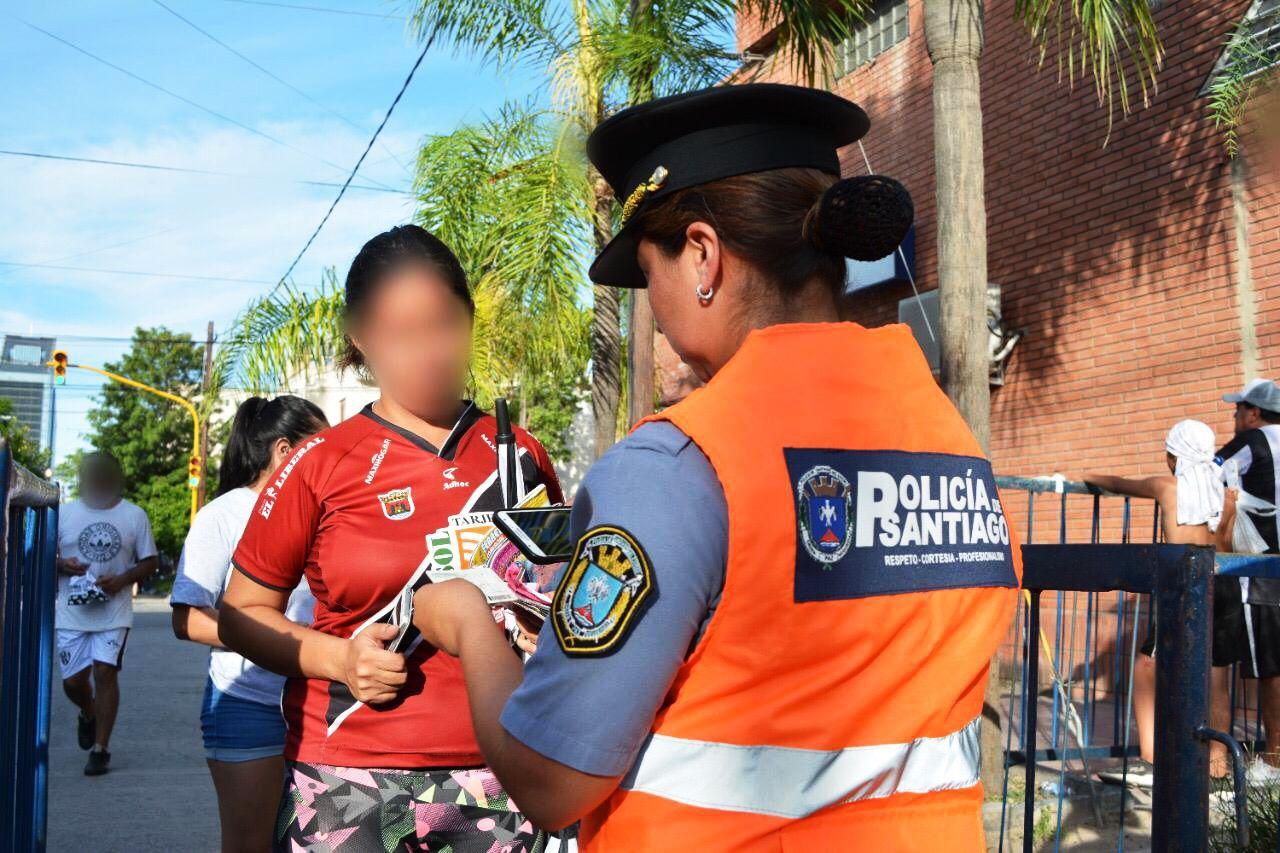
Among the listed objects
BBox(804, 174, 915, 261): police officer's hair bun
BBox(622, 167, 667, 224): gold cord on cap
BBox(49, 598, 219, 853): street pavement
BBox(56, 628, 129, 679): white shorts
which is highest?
BBox(622, 167, 667, 224): gold cord on cap

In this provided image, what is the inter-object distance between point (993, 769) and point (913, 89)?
945 cm

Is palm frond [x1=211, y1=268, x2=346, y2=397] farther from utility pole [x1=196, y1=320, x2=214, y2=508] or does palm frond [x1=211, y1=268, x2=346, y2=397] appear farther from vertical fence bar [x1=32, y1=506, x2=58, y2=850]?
utility pole [x1=196, y1=320, x2=214, y2=508]

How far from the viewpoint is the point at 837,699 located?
4.50 feet

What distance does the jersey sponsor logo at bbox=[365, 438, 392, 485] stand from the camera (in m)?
2.51

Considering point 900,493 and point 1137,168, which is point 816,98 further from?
point 1137,168

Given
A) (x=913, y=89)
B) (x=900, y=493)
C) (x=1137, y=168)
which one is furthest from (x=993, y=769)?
(x=913, y=89)

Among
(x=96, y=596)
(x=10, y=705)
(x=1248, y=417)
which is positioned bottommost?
(x=96, y=596)

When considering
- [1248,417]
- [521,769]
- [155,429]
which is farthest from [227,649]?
[155,429]

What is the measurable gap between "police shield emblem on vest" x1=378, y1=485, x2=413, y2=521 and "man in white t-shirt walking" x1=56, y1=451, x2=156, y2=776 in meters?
6.16

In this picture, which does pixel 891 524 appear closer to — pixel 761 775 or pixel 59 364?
pixel 761 775

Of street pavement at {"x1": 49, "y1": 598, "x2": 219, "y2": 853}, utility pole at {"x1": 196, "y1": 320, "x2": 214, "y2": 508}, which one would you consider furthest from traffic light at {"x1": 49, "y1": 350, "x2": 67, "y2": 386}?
street pavement at {"x1": 49, "y1": 598, "x2": 219, "y2": 853}

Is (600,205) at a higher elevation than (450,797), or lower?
higher

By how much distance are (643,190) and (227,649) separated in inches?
106

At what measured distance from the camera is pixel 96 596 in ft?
25.9
